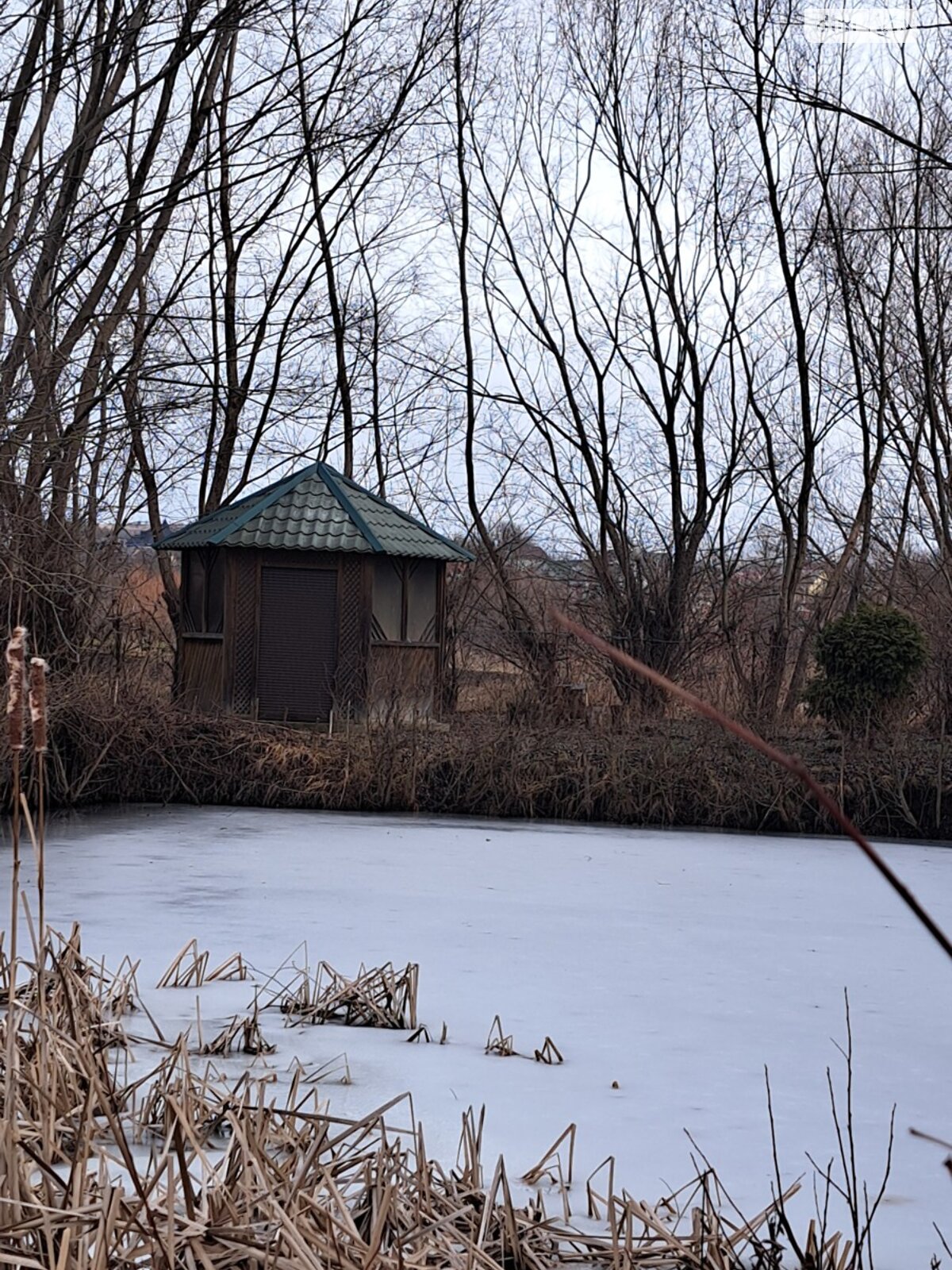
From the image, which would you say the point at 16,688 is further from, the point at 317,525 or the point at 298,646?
the point at 317,525

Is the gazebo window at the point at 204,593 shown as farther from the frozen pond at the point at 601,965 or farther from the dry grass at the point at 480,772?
the frozen pond at the point at 601,965

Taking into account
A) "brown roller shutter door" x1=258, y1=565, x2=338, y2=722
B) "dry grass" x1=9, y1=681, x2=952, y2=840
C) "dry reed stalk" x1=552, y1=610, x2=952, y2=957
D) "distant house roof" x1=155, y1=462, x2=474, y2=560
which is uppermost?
"distant house roof" x1=155, y1=462, x2=474, y2=560

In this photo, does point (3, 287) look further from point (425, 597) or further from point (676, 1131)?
point (425, 597)

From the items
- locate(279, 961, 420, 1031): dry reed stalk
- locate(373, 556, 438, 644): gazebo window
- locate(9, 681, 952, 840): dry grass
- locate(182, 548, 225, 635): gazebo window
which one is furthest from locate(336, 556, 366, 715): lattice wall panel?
locate(279, 961, 420, 1031): dry reed stalk

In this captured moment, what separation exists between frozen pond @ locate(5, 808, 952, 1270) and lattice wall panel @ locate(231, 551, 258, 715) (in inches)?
157

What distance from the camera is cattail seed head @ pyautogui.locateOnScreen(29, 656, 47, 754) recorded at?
1721 millimetres

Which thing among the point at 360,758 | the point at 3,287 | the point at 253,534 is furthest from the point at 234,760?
the point at 3,287

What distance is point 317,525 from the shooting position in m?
16.8

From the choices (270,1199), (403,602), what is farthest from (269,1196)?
(403,602)

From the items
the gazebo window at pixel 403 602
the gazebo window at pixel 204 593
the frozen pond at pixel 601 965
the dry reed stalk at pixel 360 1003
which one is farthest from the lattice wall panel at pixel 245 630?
the dry reed stalk at pixel 360 1003

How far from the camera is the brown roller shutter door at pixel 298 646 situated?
634 inches

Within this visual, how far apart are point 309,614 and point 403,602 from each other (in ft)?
3.53

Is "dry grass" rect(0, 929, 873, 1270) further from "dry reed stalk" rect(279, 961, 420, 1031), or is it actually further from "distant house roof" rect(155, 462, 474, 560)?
"distant house roof" rect(155, 462, 474, 560)

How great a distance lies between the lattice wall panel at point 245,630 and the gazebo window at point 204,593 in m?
0.24
